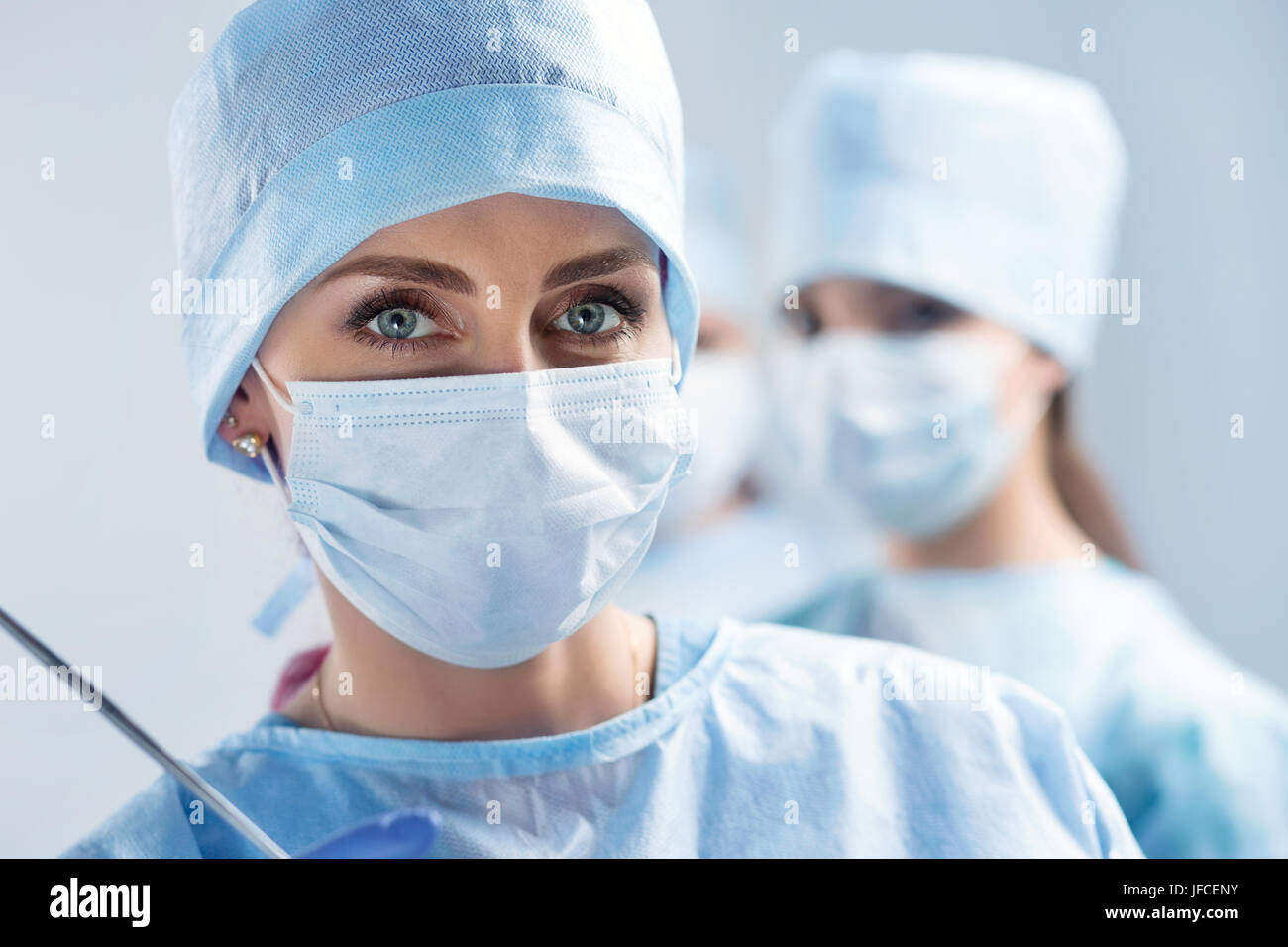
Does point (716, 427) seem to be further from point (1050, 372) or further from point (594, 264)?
point (594, 264)

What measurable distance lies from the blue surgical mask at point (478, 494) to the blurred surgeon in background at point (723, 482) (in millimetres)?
1542

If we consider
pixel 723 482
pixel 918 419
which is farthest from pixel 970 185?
pixel 723 482

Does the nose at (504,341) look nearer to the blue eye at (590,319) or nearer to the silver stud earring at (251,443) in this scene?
the blue eye at (590,319)

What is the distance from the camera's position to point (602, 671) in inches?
48.0

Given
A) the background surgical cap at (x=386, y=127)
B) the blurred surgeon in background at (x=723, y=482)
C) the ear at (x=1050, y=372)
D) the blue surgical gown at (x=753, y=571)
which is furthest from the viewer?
the blurred surgeon in background at (x=723, y=482)

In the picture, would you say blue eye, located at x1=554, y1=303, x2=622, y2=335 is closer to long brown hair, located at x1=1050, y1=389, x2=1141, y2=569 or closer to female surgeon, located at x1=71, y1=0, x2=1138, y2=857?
female surgeon, located at x1=71, y1=0, x2=1138, y2=857

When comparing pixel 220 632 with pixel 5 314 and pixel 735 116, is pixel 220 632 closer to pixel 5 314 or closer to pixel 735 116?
pixel 5 314

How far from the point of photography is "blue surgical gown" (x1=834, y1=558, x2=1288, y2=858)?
1.90 m

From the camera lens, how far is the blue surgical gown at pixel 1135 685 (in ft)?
6.25

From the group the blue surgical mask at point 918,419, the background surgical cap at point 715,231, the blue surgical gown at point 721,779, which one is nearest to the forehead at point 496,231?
the blue surgical gown at point 721,779

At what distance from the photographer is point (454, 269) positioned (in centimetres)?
104

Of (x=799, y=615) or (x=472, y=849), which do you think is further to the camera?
(x=799, y=615)
